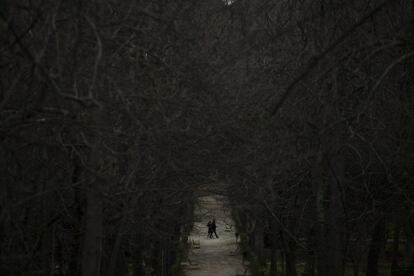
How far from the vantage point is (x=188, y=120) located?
7.45 metres

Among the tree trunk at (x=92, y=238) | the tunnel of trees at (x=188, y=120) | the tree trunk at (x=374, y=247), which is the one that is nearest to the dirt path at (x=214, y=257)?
the tree trunk at (x=374, y=247)

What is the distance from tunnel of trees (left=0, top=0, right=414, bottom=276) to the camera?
5.69m

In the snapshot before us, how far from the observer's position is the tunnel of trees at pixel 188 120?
5.69 meters

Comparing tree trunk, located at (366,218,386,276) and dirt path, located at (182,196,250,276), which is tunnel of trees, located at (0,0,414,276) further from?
dirt path, located at (182,196,250,276)

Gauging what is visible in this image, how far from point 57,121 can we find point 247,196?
22.3 feet

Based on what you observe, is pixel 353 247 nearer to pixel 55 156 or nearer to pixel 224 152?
pixel 224 152

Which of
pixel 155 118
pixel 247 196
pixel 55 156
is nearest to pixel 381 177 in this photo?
pixel 247 196

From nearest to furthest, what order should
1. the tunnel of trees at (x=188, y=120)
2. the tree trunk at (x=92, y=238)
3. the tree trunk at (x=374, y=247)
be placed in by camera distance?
the tunnel of trees at (x=188, y=120) < the tree trunk at (x=92, y=238) < the tree trunk at (x=374, y=247)

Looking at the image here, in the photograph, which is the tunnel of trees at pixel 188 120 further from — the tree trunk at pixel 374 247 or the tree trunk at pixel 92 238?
the tree trunk at pixel 374 247

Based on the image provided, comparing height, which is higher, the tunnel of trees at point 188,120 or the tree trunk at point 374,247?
the tunnel of trees at point 188,120

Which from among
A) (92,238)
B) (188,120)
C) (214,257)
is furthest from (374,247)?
(214,257)

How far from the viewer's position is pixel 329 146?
6707mm

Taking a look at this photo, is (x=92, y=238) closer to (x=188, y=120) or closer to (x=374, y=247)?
(x=188, y=120)

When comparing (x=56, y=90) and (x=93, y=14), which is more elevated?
(x=93, y=14)
